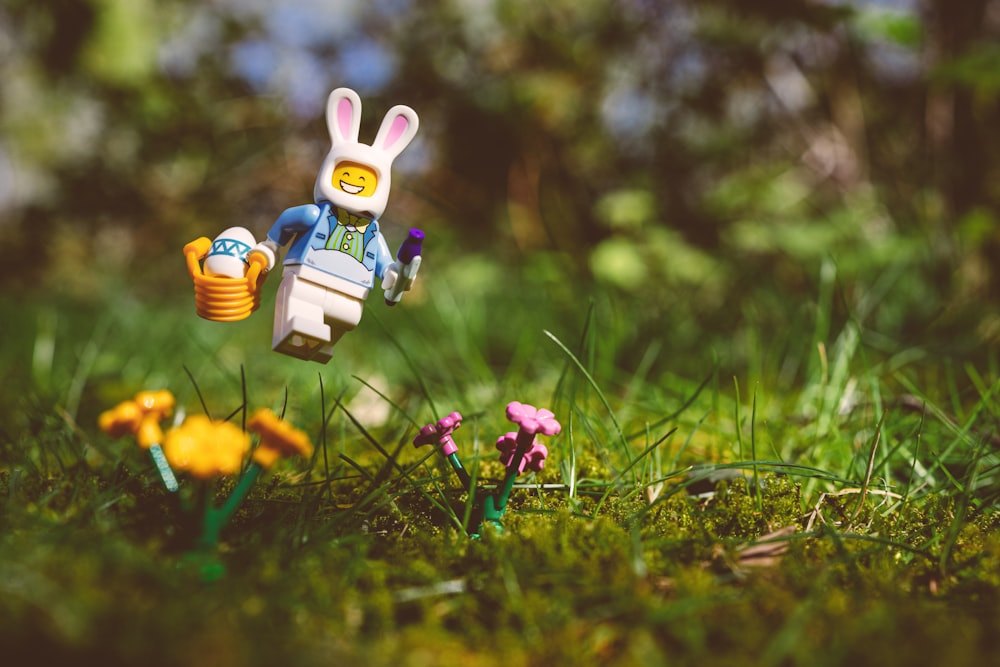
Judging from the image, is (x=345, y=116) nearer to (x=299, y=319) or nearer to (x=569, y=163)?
(x=299, y=319)

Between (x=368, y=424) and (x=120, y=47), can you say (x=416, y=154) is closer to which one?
(x=120, y=47)

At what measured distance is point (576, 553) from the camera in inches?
38.6

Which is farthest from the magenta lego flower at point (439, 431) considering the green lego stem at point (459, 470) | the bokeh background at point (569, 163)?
the bokeh background at point (569, 163)

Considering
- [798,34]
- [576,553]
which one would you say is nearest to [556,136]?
[798,34]

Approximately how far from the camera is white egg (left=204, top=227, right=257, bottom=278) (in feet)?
3.58

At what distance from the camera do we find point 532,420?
107 centimetres

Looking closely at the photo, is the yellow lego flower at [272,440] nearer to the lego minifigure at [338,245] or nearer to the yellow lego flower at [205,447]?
the yellow lego flower at [205,447]

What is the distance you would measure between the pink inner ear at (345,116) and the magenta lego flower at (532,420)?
544 millimetres

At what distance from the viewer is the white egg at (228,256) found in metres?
1.09

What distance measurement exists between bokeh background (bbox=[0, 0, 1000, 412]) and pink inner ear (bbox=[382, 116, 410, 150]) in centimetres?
106

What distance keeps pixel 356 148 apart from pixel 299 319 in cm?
31

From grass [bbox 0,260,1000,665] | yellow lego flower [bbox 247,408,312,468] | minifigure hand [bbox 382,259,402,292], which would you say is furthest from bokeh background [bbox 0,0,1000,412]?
yellow lego flower [bbox 247,408,312,468]

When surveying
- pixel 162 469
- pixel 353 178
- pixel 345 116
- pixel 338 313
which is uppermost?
pixel 345 116

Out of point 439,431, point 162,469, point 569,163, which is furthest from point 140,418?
point 569,163
